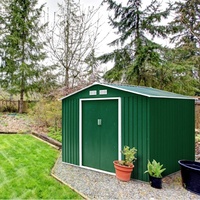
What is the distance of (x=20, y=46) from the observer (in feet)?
45.5

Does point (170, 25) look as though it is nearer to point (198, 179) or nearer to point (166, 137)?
point (166, 137)

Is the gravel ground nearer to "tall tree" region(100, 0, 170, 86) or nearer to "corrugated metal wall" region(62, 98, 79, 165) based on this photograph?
"corrugated metal wall" region(62, 98, 79, 165)

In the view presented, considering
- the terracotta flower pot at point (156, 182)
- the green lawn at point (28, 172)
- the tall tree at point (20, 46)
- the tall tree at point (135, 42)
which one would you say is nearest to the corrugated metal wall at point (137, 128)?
the terracotta flower pot at point (156, 182)

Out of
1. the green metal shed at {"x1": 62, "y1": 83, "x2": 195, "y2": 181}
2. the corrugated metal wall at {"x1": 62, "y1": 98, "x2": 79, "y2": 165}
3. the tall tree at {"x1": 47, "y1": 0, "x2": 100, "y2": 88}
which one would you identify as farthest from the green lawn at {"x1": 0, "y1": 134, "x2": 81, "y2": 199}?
the tall tree at {"x1": 47, "y1": 0, "x2": 100, "y2": 88}

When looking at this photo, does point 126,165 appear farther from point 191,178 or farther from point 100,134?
point 191,178

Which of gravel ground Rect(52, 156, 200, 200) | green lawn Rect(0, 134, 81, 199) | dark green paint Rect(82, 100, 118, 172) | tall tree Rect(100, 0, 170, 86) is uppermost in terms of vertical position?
tall tree Rect(100, 0, 170, 86)

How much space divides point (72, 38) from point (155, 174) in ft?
27.0

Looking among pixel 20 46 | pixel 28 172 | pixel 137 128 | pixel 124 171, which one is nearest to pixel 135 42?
pixel 137 128

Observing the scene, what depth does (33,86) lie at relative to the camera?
45.8ft

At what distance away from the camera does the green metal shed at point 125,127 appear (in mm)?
4125

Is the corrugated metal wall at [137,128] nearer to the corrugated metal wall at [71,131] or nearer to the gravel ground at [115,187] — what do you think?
the gravel ground at [115,187]

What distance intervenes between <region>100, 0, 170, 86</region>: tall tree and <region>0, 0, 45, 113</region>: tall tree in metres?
5.75

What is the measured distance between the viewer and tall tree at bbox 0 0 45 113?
13.5 meters

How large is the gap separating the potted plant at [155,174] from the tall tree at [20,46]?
463 inches
